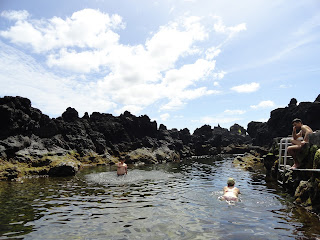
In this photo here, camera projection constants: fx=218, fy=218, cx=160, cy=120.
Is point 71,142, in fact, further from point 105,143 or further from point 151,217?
point 151,217

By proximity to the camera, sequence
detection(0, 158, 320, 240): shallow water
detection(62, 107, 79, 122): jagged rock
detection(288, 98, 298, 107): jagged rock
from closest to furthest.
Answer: detection(0, 158, 320, 240): shallow water
detection(62, 107, 79, 122): jagged rock
detection(288, 98, 298, 107): jagged rock

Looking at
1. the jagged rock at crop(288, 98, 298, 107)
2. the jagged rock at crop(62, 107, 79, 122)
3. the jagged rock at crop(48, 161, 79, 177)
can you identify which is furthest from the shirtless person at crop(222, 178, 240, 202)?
the jagged rock at crop(288, 98, 298, 107)

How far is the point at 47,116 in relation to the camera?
44781 millimetres

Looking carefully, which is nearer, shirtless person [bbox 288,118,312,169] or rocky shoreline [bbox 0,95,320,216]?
shirtless person [bbox 288,118,312,169]

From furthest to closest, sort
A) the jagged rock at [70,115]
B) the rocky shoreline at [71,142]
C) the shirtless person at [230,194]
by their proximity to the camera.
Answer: the jagged rock at [70,115] < the rocky shoreline at [71,142] < the shirtless person at [230,194]

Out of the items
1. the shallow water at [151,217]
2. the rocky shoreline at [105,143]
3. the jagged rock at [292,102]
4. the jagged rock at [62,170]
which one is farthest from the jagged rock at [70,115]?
the jagged rock at [292,102]

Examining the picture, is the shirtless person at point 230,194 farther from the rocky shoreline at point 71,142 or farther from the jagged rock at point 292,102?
the jagged rock at point 292,102

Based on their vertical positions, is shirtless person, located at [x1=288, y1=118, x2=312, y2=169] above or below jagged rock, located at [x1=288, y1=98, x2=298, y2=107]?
below

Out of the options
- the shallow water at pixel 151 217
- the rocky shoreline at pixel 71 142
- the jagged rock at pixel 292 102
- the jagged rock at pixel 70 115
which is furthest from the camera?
the jagged rock at pixel 292 102

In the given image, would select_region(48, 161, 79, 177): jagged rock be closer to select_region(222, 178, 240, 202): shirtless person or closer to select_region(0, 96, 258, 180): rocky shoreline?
select_region(0, 96, 258, 180): rocky shoreline

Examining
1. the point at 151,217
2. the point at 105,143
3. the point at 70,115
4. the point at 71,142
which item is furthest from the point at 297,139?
the point at 70,115

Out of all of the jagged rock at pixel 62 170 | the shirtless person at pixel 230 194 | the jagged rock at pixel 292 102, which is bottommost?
the jagged rock at pixel 62 170

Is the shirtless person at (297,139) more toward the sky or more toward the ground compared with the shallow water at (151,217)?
more toward the sky

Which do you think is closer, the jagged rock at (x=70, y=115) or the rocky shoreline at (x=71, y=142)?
the rocky shoreline at (x=71, y=142)
